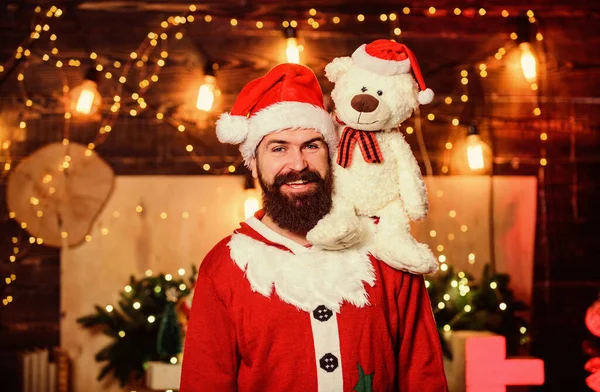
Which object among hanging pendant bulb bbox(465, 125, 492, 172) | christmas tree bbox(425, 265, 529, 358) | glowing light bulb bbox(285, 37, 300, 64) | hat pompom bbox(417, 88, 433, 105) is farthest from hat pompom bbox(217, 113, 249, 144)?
hanging pendant bulb bbox(465, 125, 492, 172)

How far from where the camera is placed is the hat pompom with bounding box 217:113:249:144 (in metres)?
2.00

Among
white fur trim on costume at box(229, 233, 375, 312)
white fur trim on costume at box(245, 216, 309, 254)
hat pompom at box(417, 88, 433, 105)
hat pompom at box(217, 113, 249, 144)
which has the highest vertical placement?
hat pompom at box(417, 88, 433, 105)

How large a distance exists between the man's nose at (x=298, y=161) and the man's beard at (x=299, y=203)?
1 cm

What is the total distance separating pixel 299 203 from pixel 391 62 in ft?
1.44

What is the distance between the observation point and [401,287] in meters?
1.91

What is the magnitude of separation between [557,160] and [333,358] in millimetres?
2304

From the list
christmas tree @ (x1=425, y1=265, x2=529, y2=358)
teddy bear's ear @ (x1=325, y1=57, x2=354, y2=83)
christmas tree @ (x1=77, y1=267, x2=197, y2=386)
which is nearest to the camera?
teddy bear's ear @ (x1=325, y1=57, x2=354, y2=83)

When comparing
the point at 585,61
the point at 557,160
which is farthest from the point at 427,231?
the point at 585,61

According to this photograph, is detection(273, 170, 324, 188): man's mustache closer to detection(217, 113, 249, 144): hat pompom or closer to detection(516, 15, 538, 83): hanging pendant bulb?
detection(217, 113, 249, 144): hat pompom

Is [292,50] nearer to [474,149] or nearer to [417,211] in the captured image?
[474,149]

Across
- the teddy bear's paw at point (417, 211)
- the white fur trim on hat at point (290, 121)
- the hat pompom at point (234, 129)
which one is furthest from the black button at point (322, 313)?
the hat pompom at point (234, 129)

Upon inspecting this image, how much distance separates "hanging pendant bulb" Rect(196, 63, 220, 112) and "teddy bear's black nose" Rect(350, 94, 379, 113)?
1567 millimetres

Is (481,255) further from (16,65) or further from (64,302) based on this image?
(16,65)

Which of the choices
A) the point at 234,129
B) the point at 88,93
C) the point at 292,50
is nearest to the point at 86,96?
the point at 88,93
